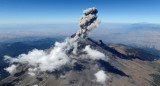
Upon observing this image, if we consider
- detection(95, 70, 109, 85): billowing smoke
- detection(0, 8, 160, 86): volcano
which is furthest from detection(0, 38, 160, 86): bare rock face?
detection(95, 70, 109, 85): billowing smoke

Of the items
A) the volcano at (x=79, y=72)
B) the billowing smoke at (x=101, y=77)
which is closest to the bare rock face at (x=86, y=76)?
the volcano at (x=79, y=72)

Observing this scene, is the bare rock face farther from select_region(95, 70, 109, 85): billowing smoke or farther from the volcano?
select_region(95, 70, 109, 85): billowing smoke

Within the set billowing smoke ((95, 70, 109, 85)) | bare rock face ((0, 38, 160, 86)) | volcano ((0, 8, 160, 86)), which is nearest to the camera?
bare rock face ((0, 38, 160, 86))

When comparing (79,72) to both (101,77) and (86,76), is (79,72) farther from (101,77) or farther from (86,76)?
(101,77)

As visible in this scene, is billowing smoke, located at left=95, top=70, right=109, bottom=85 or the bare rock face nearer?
the bare rock face

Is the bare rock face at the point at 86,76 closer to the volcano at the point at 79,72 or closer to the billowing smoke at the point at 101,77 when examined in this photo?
the volcano at the point at 79,72

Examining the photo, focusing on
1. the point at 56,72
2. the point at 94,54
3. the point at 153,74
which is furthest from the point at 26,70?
the point at 153,74

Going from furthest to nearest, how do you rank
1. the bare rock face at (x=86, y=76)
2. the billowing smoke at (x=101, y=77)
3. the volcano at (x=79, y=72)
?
the billowing smoke at (x=101, y=77)
the volcano at (x=79, y=72)
the bare rock face at (x=86, y=76)

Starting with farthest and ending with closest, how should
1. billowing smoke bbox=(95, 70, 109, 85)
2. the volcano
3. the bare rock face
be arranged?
billowing smoke bbox=(95, 70, 109, 85) → the volcano → the bare rock face

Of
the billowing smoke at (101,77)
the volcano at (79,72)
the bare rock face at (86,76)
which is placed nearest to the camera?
the bare rock face at (86,76)

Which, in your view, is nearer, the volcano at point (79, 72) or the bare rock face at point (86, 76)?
the bare rock face at point (86, 76)
